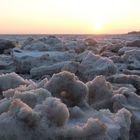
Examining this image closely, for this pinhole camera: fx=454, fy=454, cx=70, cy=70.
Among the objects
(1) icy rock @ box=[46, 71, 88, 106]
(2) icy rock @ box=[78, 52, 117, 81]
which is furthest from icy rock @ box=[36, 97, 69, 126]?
(2) icy rock @ box=[78, 52, 117, 81]

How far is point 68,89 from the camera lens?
324 centimetres

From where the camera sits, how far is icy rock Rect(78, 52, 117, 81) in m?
6.41

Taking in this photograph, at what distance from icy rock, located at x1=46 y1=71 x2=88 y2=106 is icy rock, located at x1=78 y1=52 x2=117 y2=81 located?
314cm

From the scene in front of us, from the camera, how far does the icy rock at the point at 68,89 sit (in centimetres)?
322

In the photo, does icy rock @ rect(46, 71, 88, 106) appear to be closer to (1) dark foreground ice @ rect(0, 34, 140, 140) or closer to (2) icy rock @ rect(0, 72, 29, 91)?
(1) dark foreground ice @ rect(0, 34, 140, 140)

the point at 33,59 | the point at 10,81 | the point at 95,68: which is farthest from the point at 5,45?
the point at 10,81

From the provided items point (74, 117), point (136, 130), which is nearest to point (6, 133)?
point (74, 117)

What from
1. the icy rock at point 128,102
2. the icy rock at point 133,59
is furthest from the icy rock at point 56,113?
the icy rock at point 133,59

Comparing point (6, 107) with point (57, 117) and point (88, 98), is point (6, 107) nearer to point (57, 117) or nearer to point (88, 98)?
point (57, 117)

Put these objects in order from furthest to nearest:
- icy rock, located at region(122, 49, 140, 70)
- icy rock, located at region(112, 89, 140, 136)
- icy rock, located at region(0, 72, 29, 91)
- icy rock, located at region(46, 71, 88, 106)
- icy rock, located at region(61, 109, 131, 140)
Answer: icy rock, located at region(122, 49, 140, 70) < icy rock, located at region(0, 72, 29, 91) < icy rock, located at region(112, 89, 140, 136) < icy rock, located at region(46, 71, 88, 106) < icy rock, located at region(61, 109, 131, 140)

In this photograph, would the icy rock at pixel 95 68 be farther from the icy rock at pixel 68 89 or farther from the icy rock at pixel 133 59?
the icy rock at pixel 68 89

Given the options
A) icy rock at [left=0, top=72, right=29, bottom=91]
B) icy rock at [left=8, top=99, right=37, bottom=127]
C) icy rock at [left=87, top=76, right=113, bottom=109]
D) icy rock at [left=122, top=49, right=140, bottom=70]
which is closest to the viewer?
icy rock at [left=8, top=99, right=37, bottom=127]

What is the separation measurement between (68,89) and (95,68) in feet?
10.7

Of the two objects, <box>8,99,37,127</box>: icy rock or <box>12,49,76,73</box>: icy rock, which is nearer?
<box>8,99,37,127</box>: icy rock
